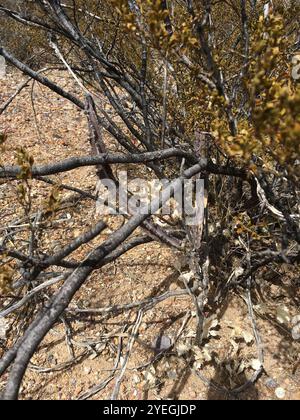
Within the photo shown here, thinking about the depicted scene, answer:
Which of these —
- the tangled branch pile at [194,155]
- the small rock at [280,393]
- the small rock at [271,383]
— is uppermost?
the tangled branch pile at [194,155]

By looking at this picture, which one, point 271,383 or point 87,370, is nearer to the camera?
point 271,383

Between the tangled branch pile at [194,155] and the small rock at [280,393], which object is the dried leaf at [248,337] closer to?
the tangled branch pile at [194,155]

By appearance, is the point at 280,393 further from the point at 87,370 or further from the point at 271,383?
the point at 87,370

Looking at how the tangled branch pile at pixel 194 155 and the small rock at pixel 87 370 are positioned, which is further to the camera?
the small rock at pixel 87 370

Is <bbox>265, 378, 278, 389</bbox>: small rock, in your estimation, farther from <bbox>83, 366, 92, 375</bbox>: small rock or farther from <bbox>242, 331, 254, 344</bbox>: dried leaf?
<bbox>83, 366, 92, 375</bbox>: small rock

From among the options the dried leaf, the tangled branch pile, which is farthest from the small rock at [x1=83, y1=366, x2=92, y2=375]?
the dried leaf

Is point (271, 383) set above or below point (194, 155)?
below

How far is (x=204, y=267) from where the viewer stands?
7.38ft

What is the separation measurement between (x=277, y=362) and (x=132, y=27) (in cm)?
170

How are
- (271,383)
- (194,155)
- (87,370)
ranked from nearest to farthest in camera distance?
(194,155)
(271,383)
(87,370)

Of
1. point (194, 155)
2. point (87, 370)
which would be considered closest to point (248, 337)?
point (87, 370)

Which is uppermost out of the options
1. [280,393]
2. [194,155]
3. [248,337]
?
[194,155]

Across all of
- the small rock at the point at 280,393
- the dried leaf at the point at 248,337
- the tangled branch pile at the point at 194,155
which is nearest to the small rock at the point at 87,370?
the tangled branch pile at the point at 194,155
